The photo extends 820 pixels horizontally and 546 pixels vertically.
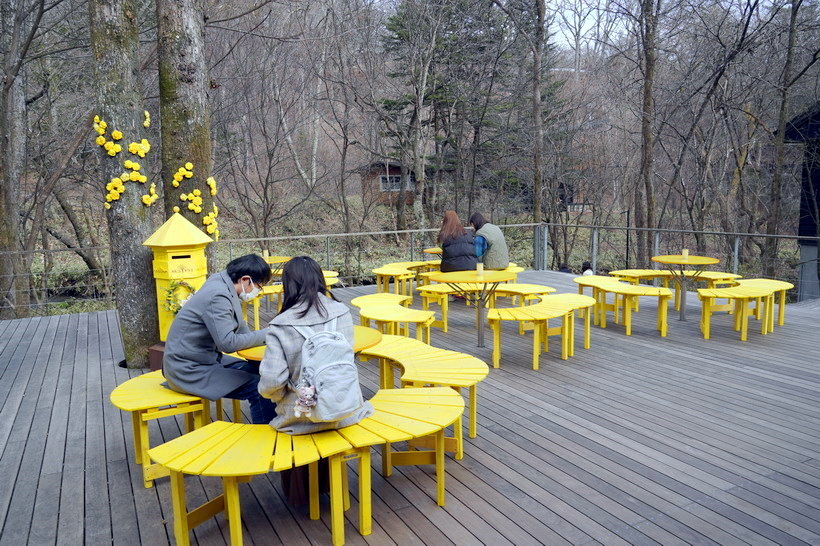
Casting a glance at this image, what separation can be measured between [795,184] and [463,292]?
1365 centimetres

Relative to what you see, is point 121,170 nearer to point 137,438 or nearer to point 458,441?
point 137,438

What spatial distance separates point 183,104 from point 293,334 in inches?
139

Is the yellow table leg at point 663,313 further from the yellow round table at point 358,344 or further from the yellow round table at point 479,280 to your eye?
the yellow round table at point 358,344

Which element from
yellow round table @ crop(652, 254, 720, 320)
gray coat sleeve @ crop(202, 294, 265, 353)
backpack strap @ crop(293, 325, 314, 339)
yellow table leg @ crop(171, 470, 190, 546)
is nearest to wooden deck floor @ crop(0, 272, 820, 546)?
yellow table leg @ crop(171, 470, 190, 546)

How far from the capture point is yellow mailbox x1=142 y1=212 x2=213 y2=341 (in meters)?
4.55

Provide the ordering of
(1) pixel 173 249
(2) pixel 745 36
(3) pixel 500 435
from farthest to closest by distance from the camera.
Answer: (2) pixel 745 36 → (1) pixel 173 249 → (3) pixel 500 435

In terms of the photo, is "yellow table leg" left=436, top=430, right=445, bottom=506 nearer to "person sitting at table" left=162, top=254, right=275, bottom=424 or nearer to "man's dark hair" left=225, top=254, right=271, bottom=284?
"person sitting at table" left=162, top=254, right=275, bottom=424

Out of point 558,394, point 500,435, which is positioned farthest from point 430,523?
point 558,394

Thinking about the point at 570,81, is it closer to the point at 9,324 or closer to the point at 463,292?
the point at 463,292

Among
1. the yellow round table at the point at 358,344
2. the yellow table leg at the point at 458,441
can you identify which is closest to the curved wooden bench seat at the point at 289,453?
the yellow table leg at the point at 458,441

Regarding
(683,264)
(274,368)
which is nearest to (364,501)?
(274,368)

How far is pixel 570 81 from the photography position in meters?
18.4

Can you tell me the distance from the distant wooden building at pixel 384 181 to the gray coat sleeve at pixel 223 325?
1341 cm

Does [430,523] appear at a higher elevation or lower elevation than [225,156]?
lower
